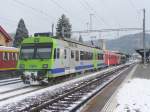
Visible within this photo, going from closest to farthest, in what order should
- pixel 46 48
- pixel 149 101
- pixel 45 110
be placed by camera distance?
pixel 45 110
pixel 149 101
pixel 46 48

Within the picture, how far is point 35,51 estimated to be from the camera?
22125 millimetres

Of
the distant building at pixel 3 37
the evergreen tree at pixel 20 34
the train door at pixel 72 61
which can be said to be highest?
the evergreen tree at pixel 20 34

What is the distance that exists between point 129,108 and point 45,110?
276cm

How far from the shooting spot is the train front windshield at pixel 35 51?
71.5ft

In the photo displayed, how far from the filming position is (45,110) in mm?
12297

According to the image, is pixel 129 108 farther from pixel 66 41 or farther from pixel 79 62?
pixel 79 62

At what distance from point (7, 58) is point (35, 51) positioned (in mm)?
9960

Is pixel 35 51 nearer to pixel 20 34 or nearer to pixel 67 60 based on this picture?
pixel 67 60

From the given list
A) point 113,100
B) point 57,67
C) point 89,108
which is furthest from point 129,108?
point 57,67

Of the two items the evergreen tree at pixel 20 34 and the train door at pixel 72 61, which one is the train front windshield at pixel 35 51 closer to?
the train door at pixel 72 61

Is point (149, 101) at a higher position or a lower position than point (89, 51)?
lower

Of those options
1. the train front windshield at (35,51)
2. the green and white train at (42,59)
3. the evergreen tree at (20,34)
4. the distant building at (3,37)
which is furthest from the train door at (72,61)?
the evergreen tree at (20,34)

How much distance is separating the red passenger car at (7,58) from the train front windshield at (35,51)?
8.03 metres

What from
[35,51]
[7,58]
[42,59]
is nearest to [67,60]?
[35,51]
